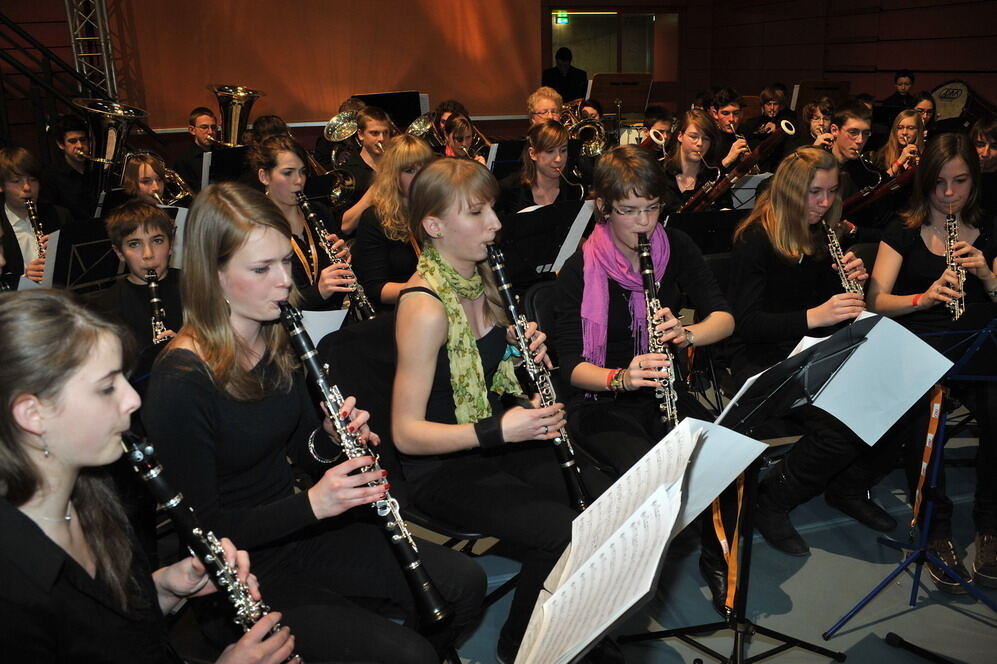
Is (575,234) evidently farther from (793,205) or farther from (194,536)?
(194,536)

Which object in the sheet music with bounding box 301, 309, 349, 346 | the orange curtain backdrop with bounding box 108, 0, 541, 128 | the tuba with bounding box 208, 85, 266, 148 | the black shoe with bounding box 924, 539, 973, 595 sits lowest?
the black shoe with bounding box 924, 539, 973, 595

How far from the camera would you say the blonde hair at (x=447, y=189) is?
2383mm

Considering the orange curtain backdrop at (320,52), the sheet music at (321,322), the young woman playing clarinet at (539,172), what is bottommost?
the sheet music at (321,322)

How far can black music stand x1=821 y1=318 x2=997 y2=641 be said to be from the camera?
2457 millimetres

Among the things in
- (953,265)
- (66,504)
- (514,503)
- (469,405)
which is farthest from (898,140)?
(66,504)

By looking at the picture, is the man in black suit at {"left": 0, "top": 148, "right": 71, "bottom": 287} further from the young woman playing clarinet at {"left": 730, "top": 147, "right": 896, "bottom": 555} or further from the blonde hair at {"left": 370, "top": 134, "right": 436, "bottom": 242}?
the young woman playing clarinet at {"left": 730, "top": 147, "right": 896, "bottom": 555}

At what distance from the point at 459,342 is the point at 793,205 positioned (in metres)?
1.59

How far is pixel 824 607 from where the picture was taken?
2.78m

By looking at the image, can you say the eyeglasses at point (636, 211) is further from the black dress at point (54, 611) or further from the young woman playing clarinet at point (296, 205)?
the black dress at point (54, 611)

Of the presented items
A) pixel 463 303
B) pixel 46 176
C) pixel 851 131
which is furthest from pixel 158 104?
pixel 463 303

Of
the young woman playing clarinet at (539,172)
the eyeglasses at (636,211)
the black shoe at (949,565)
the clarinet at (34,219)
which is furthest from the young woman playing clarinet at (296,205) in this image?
the black shoe at (949,565)

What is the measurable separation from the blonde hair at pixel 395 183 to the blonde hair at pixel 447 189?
53.8 inches

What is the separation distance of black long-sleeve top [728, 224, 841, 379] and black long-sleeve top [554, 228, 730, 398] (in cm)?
20

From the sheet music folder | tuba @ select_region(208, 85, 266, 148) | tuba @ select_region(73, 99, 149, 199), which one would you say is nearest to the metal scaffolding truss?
tuba @ select_region(208, 85, 266, 148)
